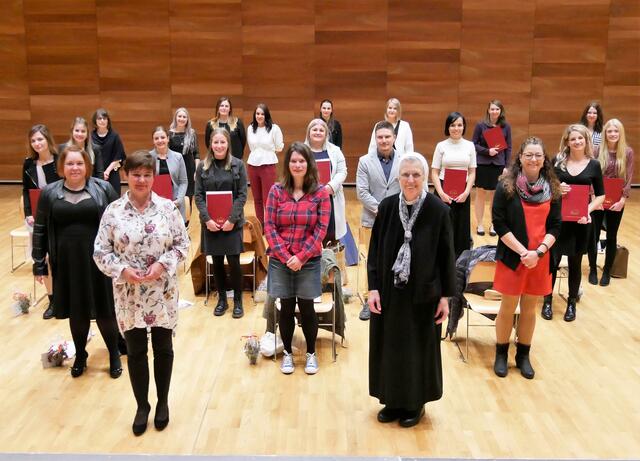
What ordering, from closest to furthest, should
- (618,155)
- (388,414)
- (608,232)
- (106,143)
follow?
1. (388,414)
2. (618,155)
3. (608,232)
4. (106,143)

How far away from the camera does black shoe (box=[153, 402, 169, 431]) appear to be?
405cm

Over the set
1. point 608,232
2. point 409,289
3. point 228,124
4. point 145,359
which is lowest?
point 145,359

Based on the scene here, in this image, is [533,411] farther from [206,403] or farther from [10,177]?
[10,177]

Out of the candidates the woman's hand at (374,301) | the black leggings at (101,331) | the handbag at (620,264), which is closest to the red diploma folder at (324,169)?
the black leggings at (101,331)

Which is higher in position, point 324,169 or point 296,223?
point 324,169

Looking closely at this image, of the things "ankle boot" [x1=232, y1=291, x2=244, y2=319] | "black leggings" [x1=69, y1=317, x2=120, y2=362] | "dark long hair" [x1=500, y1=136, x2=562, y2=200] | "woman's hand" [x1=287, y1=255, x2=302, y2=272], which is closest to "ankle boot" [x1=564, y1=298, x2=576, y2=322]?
"dark long hair" [x1=500, y1=136, x2=562, y2=200]

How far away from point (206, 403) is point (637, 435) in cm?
254

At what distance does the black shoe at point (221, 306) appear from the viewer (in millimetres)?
6133

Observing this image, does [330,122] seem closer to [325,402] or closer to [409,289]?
[325,402]

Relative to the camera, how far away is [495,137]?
28.0ft

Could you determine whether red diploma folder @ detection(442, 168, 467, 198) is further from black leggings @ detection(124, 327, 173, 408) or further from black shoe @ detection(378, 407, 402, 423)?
black leggings @ detection(124, 327, 173, 408)

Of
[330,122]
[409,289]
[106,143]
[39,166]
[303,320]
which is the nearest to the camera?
[409,289]

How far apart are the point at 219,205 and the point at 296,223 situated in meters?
1.39

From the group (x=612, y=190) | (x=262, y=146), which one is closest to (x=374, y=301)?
(x=612, y=190)
